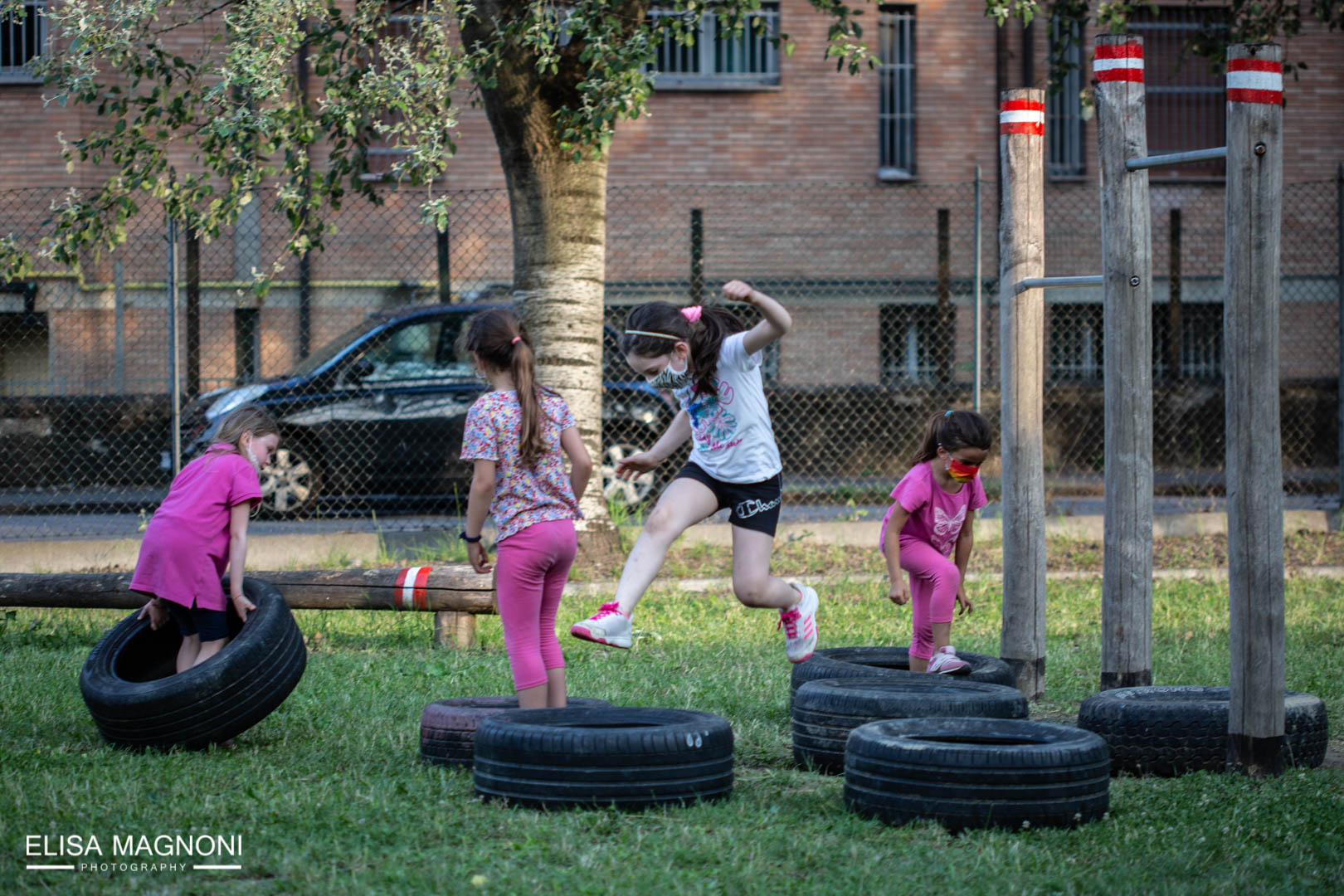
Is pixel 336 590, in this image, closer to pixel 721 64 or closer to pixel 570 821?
pixel 570 821

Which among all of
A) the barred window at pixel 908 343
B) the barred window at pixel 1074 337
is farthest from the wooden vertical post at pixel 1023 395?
the barred window at pixel 1074 337

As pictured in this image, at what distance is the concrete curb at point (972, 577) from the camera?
9.27m

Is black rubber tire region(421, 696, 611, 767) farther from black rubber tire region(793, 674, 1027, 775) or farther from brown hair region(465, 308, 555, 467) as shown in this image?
brown hair region(465, 308, 555, 467)

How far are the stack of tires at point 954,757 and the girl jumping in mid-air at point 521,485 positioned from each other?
40.6 inches

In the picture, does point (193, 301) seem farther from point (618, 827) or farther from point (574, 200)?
point (618, 827)

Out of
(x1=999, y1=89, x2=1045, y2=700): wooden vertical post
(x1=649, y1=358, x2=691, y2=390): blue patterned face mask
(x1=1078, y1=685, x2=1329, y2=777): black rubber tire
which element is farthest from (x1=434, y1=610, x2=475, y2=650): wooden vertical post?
(x1=1078, y1=685, x2=1329, y2=777): black rubber tire

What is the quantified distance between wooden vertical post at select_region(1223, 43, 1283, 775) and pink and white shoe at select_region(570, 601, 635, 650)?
2.16 meters

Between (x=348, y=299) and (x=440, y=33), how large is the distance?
8.58 metres

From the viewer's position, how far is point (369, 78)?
8500 mm

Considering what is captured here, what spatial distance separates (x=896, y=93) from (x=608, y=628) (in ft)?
53.4

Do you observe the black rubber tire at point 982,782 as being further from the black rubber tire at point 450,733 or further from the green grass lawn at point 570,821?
the black rubber tire at point 450,733

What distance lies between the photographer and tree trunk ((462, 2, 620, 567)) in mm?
9406

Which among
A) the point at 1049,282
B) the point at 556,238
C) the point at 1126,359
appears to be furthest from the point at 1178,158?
the point at 556,238

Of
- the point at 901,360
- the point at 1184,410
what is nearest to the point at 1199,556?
the point at 1184,410
